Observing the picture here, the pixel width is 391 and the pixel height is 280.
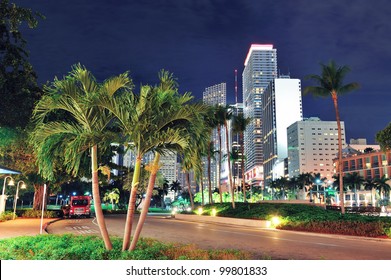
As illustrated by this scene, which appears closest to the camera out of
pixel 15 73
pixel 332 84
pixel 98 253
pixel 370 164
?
pixel 98 253

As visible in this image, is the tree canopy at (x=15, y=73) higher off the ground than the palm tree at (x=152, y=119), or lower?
higher

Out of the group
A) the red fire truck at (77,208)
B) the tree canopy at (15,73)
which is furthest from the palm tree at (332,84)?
the red fire truck at (77,208)

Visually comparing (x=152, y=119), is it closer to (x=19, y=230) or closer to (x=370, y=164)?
(x=19, y=230)

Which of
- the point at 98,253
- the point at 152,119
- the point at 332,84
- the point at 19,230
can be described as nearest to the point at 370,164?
the point at 332,84

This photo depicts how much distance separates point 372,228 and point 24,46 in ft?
75.1

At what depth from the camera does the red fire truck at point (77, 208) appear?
46.6 metres

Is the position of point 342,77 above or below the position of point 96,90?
above

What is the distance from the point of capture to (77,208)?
47000mm

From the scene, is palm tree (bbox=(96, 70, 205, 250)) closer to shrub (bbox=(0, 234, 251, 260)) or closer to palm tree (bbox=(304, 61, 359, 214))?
shrub (bbox=(0, 234, 251, 260))

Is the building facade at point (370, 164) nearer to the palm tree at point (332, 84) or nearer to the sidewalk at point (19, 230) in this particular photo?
the palm tree at point (332, 84)

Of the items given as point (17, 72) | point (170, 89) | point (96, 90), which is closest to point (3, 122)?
point (17, 72)

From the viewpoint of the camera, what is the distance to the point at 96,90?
11641mm

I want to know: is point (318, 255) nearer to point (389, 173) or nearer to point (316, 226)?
point (316, 226)

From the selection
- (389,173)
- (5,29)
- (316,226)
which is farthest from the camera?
(389,173)
